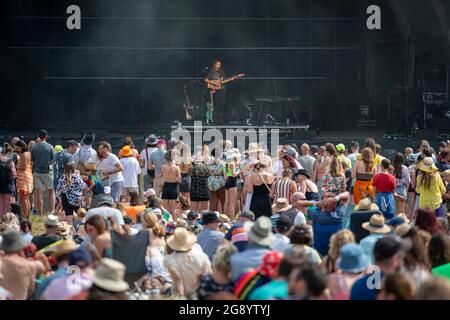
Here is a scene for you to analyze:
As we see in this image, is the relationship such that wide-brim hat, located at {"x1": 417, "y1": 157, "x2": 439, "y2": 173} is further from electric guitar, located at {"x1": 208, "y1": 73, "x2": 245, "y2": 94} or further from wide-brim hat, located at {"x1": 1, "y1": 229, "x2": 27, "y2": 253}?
electric guitar, located at {"x1": 208, "y1": 73, "x2": 245, "y2": 94}

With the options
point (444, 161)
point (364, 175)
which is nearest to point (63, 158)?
point (364, 175)

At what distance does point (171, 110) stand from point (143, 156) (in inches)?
528

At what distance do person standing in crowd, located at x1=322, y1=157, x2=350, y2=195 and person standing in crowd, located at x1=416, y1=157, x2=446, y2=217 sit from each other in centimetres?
103

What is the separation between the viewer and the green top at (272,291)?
5.23m

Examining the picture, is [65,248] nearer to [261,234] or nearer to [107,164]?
[261,234]

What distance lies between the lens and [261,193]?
10.4m

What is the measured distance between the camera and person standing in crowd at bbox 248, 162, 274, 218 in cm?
1038

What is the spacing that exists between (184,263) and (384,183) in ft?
13.1

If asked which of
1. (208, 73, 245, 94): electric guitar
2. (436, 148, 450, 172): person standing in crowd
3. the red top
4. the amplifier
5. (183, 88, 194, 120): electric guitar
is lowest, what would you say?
the red top

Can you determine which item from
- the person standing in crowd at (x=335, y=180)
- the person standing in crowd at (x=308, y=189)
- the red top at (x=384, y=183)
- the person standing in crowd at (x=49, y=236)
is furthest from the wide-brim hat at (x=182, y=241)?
the red top at (x=384, y=183)

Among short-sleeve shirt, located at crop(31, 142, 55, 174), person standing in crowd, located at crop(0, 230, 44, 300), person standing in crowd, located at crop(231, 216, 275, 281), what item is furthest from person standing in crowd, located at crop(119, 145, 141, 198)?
person standing in crowd, located at crop(0, 230, 44, 300)

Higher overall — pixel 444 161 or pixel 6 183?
pixel 444 161
